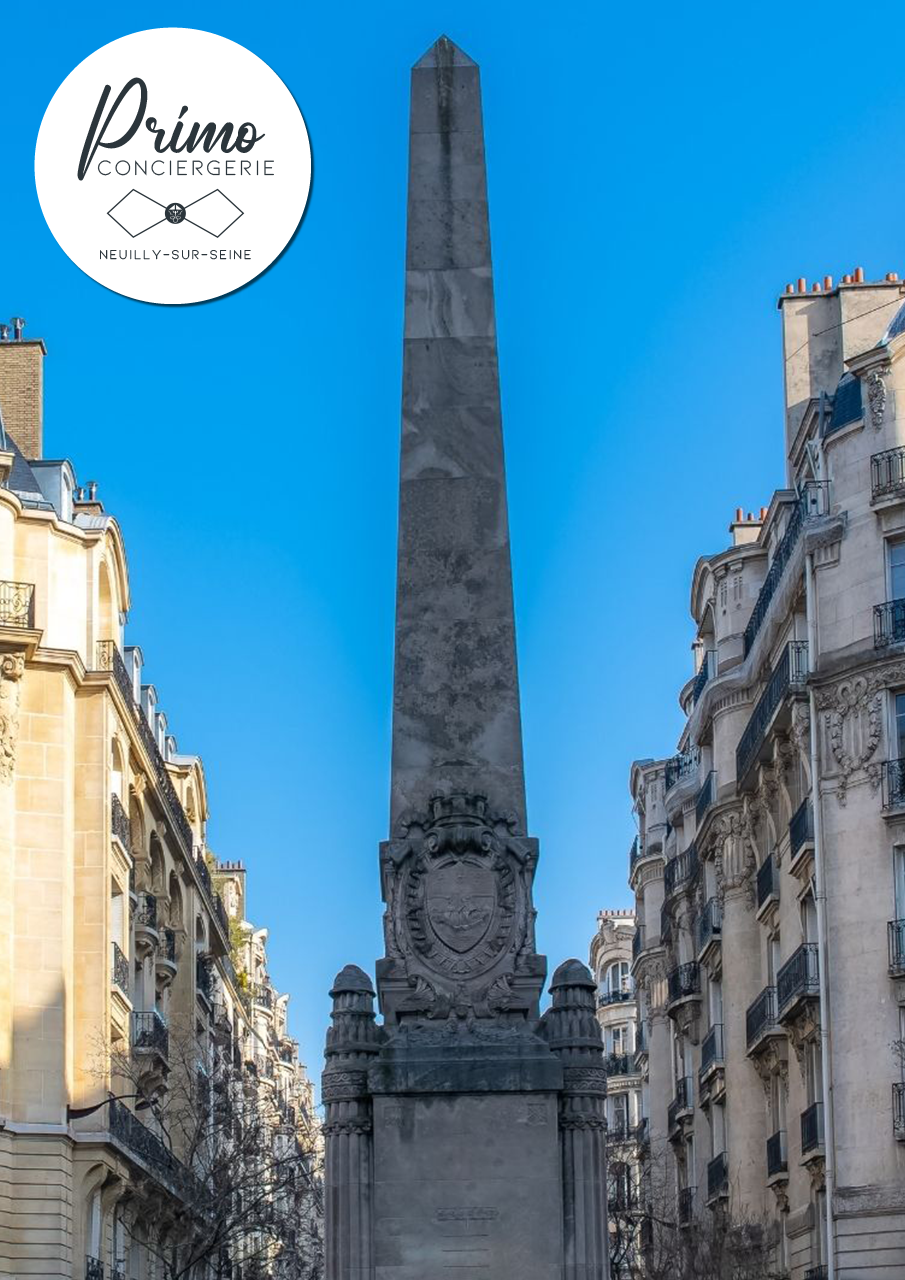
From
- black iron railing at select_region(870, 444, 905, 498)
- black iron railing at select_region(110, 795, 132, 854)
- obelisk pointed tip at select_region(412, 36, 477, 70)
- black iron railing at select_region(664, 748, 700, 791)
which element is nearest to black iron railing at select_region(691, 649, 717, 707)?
black iron railing at select_region(664, 748, 700, 791)

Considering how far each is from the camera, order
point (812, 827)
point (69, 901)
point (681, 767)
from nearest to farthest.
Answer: point (812, 827) < point (69, 901) < point (681, 767)

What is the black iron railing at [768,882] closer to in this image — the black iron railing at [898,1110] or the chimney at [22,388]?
the black iron railing at [898,1110]

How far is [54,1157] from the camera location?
4725cm

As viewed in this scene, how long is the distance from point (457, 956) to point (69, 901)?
27.2m

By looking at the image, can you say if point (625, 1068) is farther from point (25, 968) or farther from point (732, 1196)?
point (25, 968)

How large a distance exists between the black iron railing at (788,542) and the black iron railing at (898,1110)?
10530 millimetres

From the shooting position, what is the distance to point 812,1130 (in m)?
47.5

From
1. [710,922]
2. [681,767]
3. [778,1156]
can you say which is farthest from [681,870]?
[778,1156]

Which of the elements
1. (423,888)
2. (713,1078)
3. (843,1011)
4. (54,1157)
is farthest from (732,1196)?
(423,888)

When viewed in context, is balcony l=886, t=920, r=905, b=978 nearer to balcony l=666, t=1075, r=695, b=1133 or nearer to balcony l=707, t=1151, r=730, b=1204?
balcony l=707, t=1151, r=730, b=1204

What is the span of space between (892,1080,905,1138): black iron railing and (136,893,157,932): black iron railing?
20.6 m

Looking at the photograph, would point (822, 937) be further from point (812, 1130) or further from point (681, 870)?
point (681, 870)

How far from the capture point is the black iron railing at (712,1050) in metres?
59.0

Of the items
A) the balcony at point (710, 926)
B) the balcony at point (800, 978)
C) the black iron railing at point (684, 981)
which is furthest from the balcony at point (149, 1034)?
the balcony at point (800, 978)
